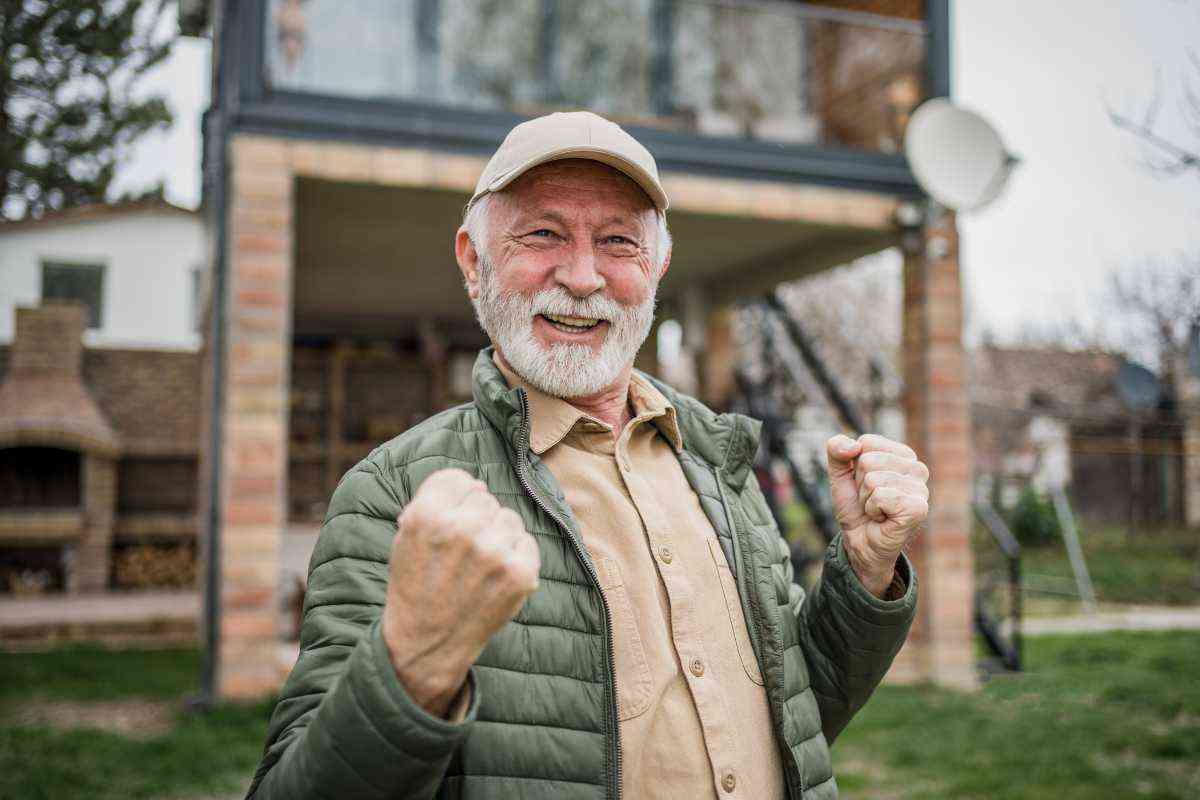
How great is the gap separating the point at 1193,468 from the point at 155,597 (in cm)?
1408

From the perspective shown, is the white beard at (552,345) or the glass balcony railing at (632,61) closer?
the white beard at (552,345)

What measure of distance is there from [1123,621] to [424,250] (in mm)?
7761

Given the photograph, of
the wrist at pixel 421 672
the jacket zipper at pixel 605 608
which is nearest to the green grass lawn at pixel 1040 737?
the jacket zipper at pixel 605 608

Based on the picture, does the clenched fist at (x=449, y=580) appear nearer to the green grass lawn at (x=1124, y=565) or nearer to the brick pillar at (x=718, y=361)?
the brick pillar at (x=718, y=361)

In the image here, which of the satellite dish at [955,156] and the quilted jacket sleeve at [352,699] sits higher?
the satellite dish at [955,156]

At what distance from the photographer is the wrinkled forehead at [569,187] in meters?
1.53

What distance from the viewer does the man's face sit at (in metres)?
1.54

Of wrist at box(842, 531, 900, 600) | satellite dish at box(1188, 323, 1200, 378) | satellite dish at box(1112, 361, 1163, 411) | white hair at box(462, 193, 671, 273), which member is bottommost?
wrist at box(842, 531, 900, 600)

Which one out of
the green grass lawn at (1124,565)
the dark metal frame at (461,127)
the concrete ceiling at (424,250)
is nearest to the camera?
the dark metal frame at (461,127)

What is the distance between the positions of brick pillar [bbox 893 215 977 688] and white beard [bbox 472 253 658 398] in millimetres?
5068

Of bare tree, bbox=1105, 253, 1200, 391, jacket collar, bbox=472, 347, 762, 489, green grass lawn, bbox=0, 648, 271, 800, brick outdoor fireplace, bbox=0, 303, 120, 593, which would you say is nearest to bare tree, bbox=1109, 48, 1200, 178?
bare tree, bbox=1105, 253, 1200, 391

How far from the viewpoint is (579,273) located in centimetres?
154

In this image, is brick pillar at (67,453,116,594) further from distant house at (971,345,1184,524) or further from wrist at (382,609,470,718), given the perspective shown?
distant house at (971,345,1184,524)

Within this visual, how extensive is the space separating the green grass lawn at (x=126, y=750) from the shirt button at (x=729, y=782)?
3.71 metres
